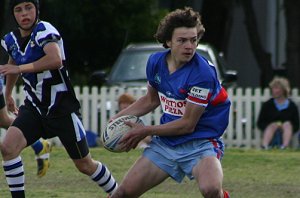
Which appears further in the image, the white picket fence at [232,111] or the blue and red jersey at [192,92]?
the white picket fence at [232,111]

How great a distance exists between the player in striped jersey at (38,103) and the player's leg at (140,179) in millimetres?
1631

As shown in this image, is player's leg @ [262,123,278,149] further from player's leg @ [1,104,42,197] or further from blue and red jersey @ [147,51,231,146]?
blue and red jersey @ [147,51,231,146]

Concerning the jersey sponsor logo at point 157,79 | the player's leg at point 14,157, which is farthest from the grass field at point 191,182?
the jersey sponsor logo at point 157,79

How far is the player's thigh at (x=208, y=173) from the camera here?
6855mm

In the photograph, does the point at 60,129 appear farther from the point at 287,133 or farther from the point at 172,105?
the point at 287,133

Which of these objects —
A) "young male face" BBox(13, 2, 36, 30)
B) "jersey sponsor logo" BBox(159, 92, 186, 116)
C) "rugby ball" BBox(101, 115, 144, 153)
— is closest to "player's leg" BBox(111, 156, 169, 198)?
"rugby ball" BBox(101, 115, 144, 153)

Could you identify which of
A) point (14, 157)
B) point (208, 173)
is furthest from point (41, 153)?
point (208, 173)

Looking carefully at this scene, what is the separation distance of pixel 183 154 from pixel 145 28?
19.1 metres

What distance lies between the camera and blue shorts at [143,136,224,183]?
23.4 ft

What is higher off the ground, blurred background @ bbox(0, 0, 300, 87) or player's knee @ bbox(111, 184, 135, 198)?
player's knee @ bbox(111, 184, 135, 198)

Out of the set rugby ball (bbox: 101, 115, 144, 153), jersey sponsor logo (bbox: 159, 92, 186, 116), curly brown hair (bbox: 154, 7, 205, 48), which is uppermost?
curly brown hair (bbox: 154, 7, 205, 48)

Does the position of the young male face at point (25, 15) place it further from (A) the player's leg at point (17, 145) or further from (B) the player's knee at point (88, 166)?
(B) the player's knee at point (88, 166)

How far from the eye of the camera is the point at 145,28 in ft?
85.8

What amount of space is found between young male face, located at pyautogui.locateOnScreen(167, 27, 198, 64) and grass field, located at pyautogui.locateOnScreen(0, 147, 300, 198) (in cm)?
347
